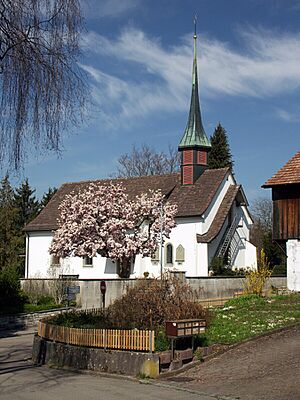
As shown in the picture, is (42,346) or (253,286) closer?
(42,346)

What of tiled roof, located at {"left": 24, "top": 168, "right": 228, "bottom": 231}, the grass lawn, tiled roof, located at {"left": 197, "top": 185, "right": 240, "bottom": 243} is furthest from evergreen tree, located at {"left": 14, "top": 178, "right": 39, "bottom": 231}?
the grass lawn

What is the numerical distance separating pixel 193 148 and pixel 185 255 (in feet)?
31.3

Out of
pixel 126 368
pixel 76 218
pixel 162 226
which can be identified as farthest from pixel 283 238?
pixel 126 368

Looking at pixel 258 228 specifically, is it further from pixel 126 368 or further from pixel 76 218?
pixel 126 368

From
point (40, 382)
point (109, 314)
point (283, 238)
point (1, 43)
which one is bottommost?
point (40, 382)

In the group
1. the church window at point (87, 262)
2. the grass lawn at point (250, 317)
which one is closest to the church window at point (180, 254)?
the church window at point (87, 262)

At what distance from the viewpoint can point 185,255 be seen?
1799 inches

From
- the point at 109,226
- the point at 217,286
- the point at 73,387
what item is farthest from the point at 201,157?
the point at 73,387

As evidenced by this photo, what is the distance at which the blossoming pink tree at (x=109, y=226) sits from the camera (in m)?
40.1

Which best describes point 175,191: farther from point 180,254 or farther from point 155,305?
point 155,305

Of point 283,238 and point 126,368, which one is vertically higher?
point 283,238

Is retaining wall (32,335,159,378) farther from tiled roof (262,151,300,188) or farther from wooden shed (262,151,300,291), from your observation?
tiled roof (262,151,300,188)

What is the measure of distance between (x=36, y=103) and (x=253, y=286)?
19.6 metres

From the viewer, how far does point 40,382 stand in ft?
46.5
